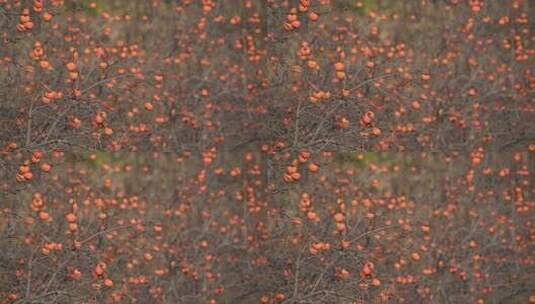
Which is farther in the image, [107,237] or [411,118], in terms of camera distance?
[411,118]

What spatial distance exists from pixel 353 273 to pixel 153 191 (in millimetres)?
1273

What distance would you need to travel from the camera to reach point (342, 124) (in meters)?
4.37

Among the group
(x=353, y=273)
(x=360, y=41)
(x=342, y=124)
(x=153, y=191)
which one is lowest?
(x=353, y=273)

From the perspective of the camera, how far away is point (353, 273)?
14.3 feet

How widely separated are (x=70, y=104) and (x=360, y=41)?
175cm

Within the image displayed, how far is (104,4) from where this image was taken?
4.37 metres

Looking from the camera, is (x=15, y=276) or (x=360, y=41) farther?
(x=360, y=41)

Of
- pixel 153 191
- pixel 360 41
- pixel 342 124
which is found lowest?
pixel 153 191

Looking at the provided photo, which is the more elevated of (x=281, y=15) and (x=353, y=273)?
(x=281, y=15)

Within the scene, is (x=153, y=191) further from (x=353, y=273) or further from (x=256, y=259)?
(x=353, y=273)

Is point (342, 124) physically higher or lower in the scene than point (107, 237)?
higher

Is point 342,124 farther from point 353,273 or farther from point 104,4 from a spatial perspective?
→ point 104,4

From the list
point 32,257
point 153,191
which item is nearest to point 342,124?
point 153,191

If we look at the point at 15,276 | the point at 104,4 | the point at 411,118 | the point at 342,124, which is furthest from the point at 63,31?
the point at 411,118
